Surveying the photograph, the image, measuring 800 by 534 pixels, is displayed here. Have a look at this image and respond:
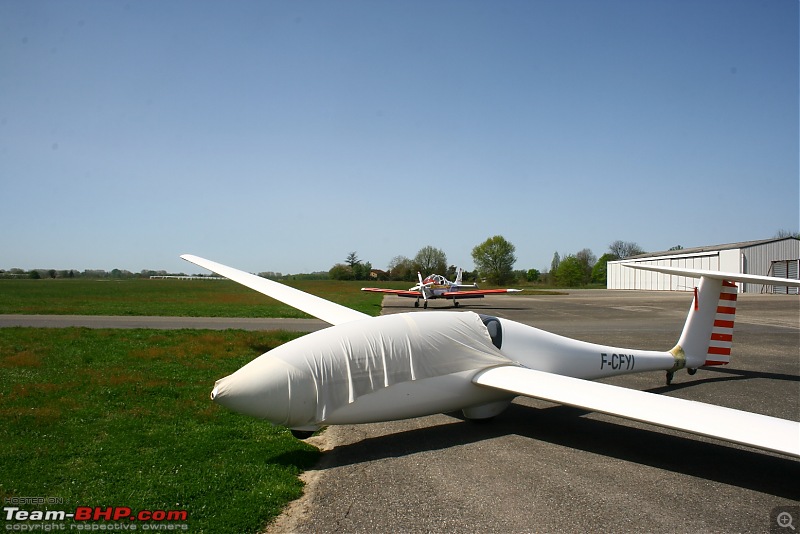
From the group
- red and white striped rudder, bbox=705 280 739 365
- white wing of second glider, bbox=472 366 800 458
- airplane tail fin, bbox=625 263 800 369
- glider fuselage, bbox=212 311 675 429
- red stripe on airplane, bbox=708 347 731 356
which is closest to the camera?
white wing of second glider, bbox=472 366 800 458

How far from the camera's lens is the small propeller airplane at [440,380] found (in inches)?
195

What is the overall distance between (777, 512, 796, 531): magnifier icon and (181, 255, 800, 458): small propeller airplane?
712 millimetres

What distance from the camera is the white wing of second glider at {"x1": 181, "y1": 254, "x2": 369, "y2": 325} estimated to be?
1068 cm

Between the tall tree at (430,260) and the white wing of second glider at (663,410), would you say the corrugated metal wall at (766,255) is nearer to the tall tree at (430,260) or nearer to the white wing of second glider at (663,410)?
the tall tree at (430,260)

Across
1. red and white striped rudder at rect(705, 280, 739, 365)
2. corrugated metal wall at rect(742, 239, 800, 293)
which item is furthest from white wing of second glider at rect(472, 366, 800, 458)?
corrugated metal wall at rect(742, 239, 800, 293)

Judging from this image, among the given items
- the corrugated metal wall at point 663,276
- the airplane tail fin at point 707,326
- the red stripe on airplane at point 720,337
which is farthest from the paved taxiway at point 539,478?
the corrugated metal wall at point 663,276

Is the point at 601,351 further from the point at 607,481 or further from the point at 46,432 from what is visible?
the point at 46,432

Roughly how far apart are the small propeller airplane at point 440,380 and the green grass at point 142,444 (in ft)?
2.43

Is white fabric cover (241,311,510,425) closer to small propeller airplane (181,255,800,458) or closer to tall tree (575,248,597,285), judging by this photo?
small propeller airplane (181,255,800,458)

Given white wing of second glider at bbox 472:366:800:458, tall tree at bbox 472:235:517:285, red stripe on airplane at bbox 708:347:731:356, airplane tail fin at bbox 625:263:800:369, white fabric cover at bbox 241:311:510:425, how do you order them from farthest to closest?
tall tree at bbox 472:235:517:285 → red stripe on airplane at bbox 708:347:731:356 → airplane tail fin at bbox 625:263:800:369 → white fabric cover at bbox 241:311:510:425 → white wing of second glider at bbox 472:366:800:458

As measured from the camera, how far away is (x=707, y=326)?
944 cm

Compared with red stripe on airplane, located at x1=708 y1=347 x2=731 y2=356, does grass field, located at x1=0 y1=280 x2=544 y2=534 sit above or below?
below

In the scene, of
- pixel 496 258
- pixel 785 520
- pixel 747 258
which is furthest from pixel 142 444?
pixel 496 258

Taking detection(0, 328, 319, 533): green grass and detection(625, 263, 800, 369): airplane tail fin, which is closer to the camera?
detection(0, 328, 319, 533): green grass
